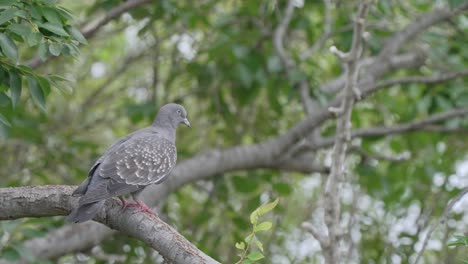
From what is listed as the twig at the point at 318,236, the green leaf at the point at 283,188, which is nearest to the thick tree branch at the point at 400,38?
the green leaf at the point at 283,188

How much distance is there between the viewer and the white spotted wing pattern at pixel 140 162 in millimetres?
4344

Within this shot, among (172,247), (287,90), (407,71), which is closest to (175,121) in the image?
(287,90)

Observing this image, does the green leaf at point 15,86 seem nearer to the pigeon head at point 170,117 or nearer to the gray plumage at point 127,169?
the gray plumage at point 127,169

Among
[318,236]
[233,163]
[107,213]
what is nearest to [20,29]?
[107,213]

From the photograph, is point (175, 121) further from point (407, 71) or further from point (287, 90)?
point (407, 71)

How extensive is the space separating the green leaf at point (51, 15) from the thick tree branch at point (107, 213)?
0.80 meters

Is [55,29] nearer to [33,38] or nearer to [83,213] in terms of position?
[33,38]

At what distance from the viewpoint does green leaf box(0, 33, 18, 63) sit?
356 cm

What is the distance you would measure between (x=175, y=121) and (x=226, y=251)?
2250 mm

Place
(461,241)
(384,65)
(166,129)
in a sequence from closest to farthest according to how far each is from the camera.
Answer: (461,241) < (166,129) < (384,65)

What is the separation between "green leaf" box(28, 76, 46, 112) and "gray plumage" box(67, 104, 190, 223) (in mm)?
451

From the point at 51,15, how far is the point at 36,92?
0.39m

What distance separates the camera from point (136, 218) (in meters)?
3.73

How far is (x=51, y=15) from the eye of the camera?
3719 mm
